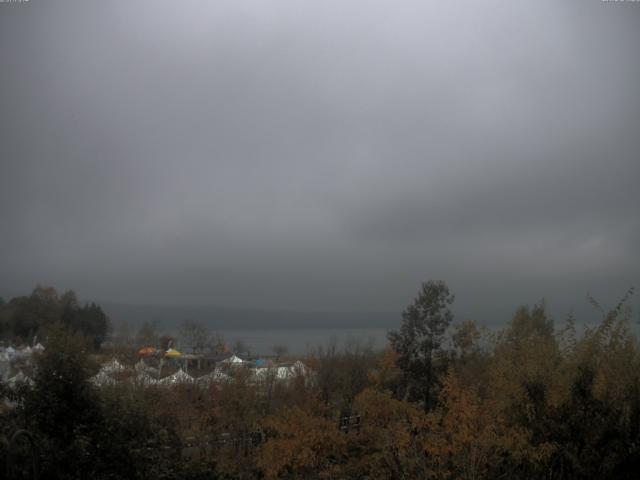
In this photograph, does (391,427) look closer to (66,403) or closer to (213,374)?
(66,403)

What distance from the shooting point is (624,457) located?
13.7m

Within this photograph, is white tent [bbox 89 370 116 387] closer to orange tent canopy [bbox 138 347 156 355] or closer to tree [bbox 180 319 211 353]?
orange tent canopy [bbox 138 347 156 355]

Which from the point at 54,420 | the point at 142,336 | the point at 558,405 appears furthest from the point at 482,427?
the point at 142,336

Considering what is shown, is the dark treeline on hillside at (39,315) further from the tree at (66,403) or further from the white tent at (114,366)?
the tree at (66,403)

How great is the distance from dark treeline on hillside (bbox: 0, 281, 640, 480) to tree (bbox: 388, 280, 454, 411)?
22.9 feet

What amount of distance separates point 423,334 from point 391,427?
43.7 feet

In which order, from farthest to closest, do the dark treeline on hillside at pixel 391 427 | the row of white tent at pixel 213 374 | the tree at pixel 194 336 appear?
1. the tree at pixel 194 336
2. the row of white tent at pixel 213 374
3. the dark treeline on hillside at pixel 391 427

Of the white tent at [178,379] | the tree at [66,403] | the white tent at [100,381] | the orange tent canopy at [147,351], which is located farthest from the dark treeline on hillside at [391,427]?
the orange tent canopy at [147,351]

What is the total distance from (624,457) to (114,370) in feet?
71.0

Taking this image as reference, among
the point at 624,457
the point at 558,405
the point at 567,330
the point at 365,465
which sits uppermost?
the point at 567,330

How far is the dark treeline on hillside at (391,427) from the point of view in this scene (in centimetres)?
1265

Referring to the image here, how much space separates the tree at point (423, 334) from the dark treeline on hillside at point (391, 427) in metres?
6.99

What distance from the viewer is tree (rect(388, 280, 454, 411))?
2881 centimetres

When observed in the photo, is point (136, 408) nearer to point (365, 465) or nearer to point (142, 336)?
point (365, 465)
